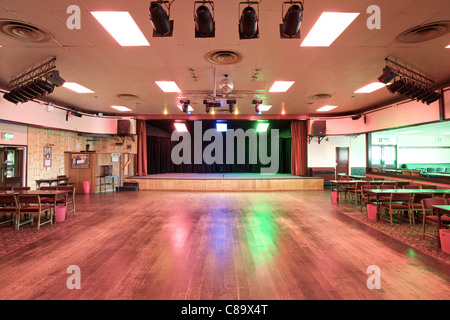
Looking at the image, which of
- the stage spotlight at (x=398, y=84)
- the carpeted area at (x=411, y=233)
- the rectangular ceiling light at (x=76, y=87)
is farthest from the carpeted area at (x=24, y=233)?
the stage spotlight at (x=398, y=84)

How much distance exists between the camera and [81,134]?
10102 mm

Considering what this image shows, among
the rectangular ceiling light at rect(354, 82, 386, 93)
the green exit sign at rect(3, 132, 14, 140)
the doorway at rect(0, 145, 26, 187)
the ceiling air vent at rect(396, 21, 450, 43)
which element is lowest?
the doorway at rect(0, 145, 26, 187)

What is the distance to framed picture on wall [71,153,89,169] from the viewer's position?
9977mm

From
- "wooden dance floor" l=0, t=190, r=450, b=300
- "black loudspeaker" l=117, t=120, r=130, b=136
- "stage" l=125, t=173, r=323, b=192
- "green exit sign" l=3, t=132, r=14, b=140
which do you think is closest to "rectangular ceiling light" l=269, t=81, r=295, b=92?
"wooden dance floor" l=0, t=190, r=450, b=300

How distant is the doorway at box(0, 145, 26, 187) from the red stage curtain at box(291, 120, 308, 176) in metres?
11.3

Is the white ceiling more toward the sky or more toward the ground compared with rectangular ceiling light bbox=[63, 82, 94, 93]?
more toward the ground

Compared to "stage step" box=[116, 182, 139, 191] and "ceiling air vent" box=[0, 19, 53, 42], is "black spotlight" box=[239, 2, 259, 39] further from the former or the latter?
"stage step" box=[116, 182, 139, 191]

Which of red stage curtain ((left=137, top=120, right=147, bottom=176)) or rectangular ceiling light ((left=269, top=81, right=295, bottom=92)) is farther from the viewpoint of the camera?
red stage curtain ((left=137, top=120, right=147, bottom=176))

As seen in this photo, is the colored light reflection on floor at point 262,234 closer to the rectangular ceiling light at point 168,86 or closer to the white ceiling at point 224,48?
the white ceiling at point 224,48

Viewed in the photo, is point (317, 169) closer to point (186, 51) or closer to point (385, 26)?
point (385, 26)

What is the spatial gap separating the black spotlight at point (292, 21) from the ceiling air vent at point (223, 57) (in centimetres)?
176

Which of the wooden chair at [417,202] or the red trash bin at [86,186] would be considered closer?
the wooden chair at [417,202]

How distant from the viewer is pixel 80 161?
1004cm

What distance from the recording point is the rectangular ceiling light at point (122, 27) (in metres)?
3.46
